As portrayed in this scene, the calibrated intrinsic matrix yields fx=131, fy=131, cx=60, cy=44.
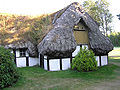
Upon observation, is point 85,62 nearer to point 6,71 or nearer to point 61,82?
point 61,82

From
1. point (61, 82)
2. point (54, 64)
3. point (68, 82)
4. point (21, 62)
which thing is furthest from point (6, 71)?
point (21, 62)

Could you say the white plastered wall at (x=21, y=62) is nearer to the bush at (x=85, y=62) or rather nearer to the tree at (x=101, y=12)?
the bush at (x=85, y=62)

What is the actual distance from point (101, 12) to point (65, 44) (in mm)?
17984

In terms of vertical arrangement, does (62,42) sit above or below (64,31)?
below

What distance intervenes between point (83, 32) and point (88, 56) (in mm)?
2809

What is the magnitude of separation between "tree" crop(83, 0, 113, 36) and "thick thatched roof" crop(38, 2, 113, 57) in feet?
43.0

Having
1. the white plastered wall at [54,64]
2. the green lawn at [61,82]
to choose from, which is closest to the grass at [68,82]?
the green lawn at [61,82]

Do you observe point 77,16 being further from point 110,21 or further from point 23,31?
point 110,21

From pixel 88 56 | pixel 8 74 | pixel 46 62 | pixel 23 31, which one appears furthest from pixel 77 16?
pixel 8 74

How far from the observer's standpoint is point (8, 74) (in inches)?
263

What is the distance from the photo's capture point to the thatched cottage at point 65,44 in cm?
1072

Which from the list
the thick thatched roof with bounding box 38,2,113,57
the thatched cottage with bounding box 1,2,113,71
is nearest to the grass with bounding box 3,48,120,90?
the thatched cottage with bounding box 1,2,113,71

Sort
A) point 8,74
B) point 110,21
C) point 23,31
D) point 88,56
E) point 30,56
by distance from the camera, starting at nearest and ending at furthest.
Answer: point 8,74
point 88,56
point 30,56
point 23,31
point 110,21

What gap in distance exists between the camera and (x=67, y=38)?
11031 millimetres
